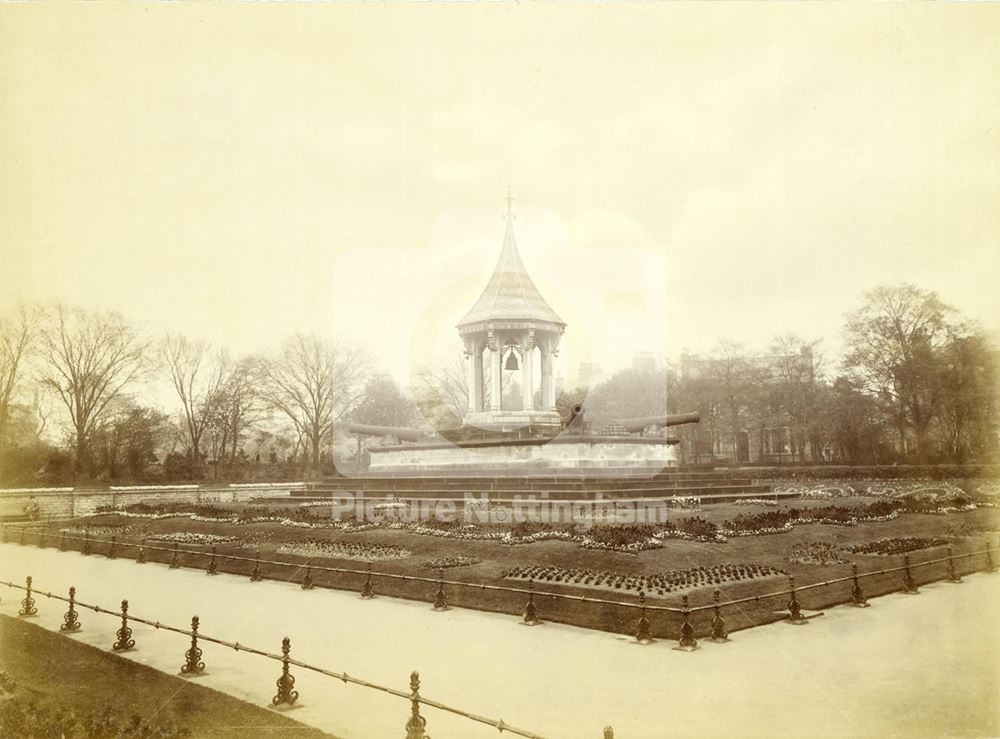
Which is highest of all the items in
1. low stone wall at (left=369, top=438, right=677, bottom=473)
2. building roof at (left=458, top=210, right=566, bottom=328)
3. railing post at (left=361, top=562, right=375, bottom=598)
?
building roof at (left=458, top=210, right=566, bottom=328)

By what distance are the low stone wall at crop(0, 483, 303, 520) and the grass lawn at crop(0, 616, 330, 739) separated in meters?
25.4

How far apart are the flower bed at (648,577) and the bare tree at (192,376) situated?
41921 millimetres

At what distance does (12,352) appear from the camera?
120 feet

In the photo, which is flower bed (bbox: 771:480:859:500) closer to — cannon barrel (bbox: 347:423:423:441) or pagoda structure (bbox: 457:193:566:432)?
pagoda structure (bbox: 457:193:566:432)

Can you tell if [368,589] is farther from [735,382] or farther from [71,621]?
[735,382]

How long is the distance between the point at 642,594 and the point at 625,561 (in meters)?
3.97

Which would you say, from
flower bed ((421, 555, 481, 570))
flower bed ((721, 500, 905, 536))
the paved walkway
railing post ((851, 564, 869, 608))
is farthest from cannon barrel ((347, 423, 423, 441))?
railing post ((851, 564, 869, 608))

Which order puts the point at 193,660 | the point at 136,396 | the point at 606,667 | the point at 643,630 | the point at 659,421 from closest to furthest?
the point at 606,667, the point at 193,660, the point at 643,630, the point at 659,421, the point at 136,396

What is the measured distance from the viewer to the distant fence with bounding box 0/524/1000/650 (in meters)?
10.4

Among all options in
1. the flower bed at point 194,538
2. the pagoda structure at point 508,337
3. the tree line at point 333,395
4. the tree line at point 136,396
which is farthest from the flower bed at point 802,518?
the tree line at point 136,396

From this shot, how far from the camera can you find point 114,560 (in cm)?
2084

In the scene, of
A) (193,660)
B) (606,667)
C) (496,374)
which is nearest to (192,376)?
(496,374)

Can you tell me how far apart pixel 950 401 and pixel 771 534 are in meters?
25.7

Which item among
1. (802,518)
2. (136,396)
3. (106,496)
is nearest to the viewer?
(802,518)
